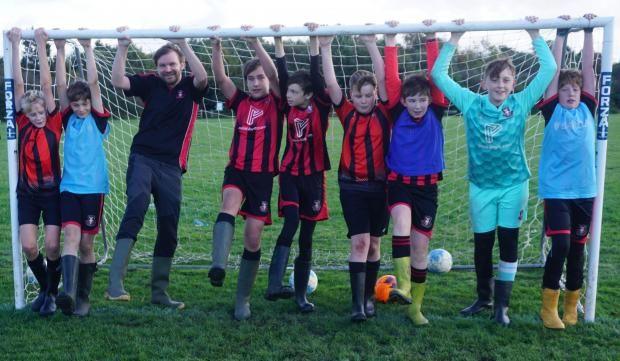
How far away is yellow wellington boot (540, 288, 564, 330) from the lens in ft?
15.3

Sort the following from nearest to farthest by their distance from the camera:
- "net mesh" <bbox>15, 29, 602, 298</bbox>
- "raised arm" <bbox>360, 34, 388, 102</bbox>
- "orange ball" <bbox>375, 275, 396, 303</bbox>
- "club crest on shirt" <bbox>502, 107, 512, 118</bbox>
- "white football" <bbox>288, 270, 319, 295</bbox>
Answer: "club crest on shirt" <bbox>502, 107, 512, 118</bbox>, "raised arm" <bbox>360, 34, 388, 102</bbox>, "orange ball" <bbox>375, 275, 396, 303</bbox>, "white football" <bbox>288, 270, 319, 295</bbox>, "net mesh" <bbox>15, 29, 602, 298</bbox>

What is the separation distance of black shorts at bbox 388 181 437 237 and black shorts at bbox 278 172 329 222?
0.60m

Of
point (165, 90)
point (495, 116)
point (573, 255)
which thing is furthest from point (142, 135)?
point (573, 255)

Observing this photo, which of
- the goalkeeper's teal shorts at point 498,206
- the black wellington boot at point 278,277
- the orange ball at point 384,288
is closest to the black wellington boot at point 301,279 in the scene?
the black wellington boot at point 278,277

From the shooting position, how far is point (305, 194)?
506 centimetres

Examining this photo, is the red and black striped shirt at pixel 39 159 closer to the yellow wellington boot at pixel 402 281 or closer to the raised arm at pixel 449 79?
the yellow wellington boot at pixel 402 281

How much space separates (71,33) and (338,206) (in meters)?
5.44

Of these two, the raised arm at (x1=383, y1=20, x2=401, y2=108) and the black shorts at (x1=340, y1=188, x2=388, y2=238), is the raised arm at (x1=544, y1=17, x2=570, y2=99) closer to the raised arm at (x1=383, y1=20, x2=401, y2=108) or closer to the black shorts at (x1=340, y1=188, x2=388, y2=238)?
the raised arm at (x1=383, y1=20, x2=401, y2=108)

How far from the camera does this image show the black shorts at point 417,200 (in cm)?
470

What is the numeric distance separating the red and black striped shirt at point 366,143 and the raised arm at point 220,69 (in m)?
0.94

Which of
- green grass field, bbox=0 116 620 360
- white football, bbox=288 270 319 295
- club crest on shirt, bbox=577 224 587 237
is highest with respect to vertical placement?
club crest on shirt, bbox=577 224 587 237

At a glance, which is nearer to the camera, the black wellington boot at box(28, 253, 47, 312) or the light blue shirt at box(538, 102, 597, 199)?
the light blue shirt at box(538, 102, 597, 199)

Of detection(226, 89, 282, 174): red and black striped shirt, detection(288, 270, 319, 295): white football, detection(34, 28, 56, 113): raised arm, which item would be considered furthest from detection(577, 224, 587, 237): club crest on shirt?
detection(34, 28, 56, 113): raised arm

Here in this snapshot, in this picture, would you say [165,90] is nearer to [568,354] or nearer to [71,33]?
[71,33]
